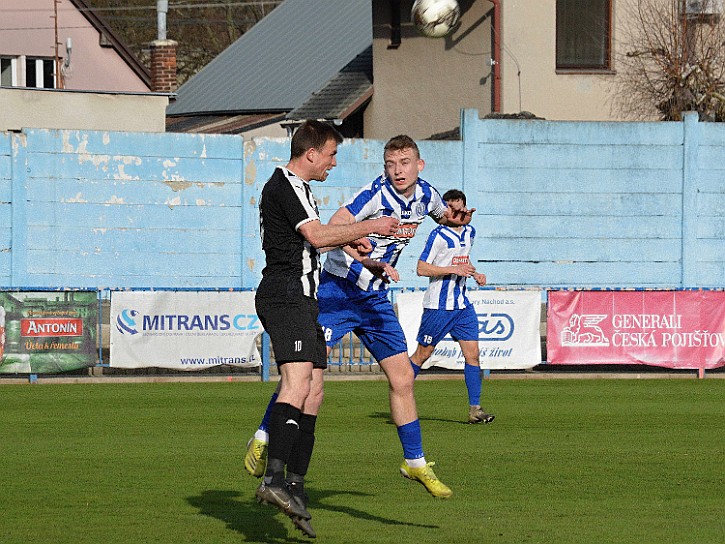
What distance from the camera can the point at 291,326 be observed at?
297 inches

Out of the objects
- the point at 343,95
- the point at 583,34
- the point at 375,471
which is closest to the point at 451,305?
the point at 375,471

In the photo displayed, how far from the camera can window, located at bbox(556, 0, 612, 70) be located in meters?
28.1

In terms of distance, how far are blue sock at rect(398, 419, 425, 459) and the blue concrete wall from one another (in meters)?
14.3

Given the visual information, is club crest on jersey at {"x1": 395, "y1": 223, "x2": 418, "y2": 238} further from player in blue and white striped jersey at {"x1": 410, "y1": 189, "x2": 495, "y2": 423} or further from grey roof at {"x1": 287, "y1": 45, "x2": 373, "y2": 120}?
grey roof at {"x1": 287, "y1": 45, "x2": 373, "y2": 120}

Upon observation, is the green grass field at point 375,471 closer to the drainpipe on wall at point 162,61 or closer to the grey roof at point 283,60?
the grey roof at point 283,60

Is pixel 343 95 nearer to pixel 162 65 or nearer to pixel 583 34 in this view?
pixel 583 34

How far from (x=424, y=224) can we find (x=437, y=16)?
6.61 metres

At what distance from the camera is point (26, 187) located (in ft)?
70.8

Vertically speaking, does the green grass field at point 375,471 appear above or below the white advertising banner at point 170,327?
below

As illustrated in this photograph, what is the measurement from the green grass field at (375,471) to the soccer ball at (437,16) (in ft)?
43.8

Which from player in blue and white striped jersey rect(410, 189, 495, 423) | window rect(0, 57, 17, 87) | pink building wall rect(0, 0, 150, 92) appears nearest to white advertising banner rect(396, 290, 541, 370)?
player in blue and white striped jersey rect(410, 189, 495, 423)

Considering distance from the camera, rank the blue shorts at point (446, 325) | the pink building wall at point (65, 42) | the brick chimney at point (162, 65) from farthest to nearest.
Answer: the brick chimney at point (162, 65), the pink building wall at point (65, 42), the blue shorts at point (446, 325)

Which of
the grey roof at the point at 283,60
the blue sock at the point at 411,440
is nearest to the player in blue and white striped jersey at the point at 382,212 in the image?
the blue sock at the point at 411,440

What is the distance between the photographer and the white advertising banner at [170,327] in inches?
708
